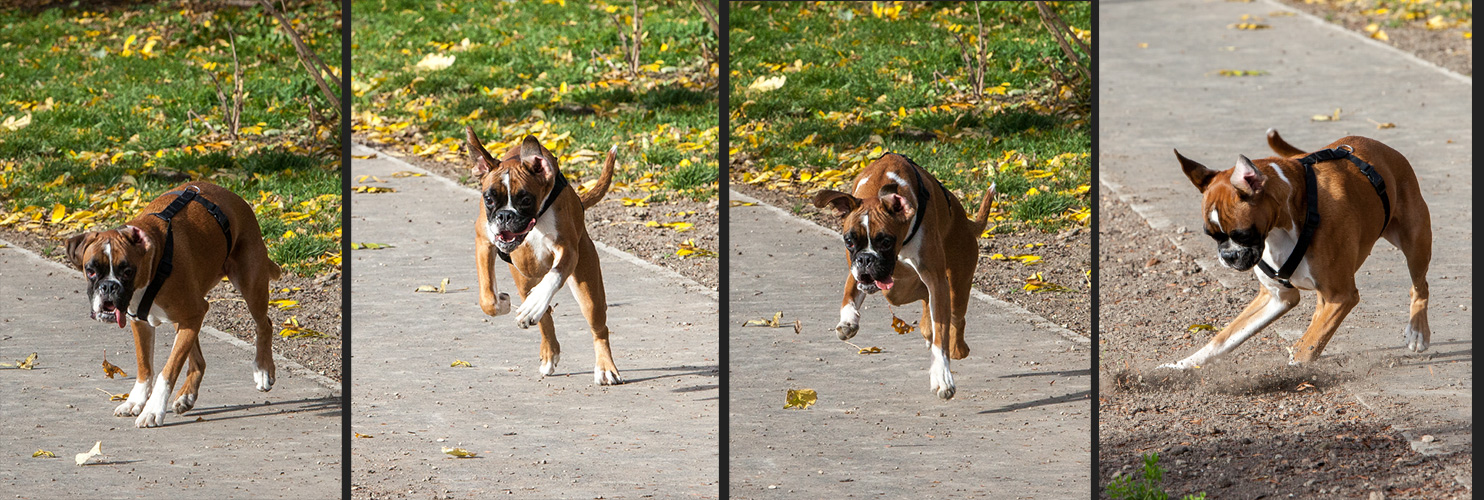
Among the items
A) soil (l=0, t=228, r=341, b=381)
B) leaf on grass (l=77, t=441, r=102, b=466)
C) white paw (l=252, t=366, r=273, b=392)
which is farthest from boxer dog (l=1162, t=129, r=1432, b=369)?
leaf on grass (l=77, t=441, r=102, b=466)

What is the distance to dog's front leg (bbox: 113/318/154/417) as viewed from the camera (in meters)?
4.62

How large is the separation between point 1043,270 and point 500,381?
1743mm

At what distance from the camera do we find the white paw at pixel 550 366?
4.63 meters

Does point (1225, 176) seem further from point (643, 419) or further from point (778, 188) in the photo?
point (643, 419)

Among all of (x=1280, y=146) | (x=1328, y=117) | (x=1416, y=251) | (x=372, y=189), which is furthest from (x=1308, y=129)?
(x=372, y=189)

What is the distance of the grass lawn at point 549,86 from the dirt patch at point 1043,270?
1.72ft

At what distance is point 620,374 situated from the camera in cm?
464

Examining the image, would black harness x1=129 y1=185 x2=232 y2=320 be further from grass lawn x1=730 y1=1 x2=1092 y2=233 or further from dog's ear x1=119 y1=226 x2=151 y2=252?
grass lawn x1=730 y1=1 x2=1092 y2=233

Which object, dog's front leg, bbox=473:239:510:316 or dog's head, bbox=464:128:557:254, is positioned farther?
dog's front leg, bbox=473:239:510:316

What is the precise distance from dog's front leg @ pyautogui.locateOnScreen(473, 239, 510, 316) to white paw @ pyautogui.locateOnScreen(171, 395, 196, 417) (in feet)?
3.30

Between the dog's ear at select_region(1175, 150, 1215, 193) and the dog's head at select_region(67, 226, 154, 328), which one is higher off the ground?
the dog's ear at select_region(1175, 150, 1215, 193)

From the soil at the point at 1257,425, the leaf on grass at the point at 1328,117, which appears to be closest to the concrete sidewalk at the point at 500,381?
the soil at the point at 1257,425

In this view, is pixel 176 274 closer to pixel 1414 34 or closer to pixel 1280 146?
pixel 1280 146

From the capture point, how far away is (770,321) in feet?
14.9
